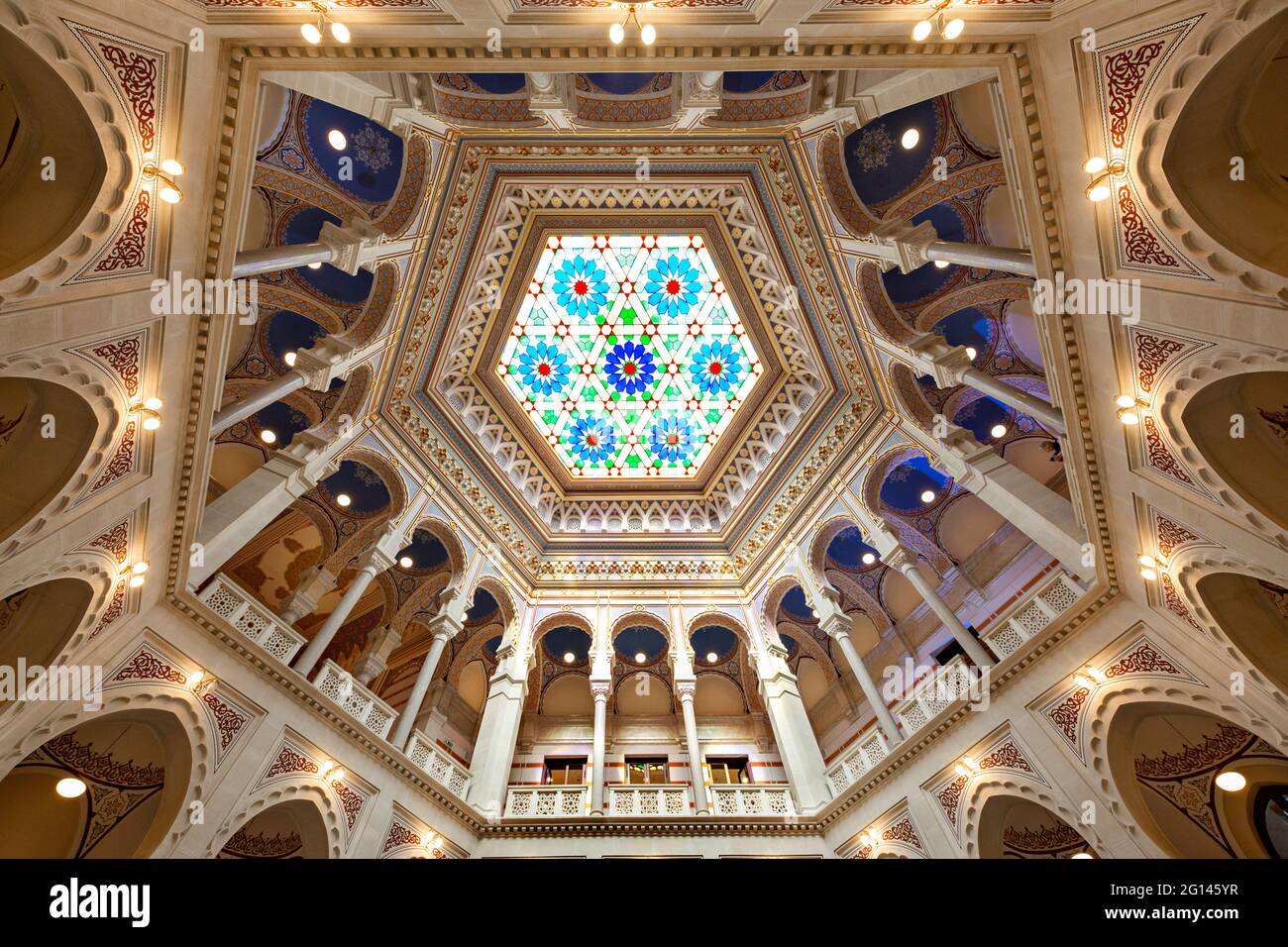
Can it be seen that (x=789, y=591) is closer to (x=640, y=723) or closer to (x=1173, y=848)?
(x=640, y=723)

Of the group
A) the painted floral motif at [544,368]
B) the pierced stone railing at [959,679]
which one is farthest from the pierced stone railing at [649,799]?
the painted floral motif at [544,368]

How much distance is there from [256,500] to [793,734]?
10.0 m

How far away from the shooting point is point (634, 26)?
213 inches

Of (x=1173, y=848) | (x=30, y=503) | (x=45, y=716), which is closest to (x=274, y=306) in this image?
(x=30, y=503)

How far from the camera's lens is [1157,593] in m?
7.39

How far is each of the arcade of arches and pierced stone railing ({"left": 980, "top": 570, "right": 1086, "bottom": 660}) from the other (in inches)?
2.6

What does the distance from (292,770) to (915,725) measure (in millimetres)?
9288

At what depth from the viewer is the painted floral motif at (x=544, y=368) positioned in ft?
48.1

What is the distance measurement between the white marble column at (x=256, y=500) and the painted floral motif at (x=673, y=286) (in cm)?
716

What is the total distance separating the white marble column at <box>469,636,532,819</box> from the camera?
11.1 m

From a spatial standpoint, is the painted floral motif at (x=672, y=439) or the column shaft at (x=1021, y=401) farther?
the painted floral motif at (x=672, y=439)

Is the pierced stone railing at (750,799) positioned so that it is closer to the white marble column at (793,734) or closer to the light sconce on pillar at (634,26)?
the white marble column at (793,734)

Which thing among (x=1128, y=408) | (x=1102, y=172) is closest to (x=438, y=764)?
(x=1128, y=408)

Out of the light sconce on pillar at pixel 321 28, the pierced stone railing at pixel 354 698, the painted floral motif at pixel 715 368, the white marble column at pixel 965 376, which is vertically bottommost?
the pierced stone railing at pixel 354 698
